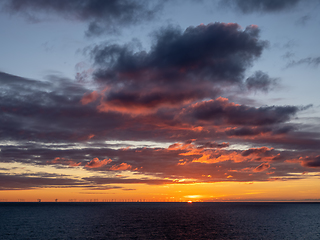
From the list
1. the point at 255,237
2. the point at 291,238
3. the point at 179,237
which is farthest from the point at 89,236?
the point at 291,238

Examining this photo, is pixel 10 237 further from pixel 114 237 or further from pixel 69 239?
pixel 114 237

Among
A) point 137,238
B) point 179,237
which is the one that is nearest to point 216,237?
point 179,237

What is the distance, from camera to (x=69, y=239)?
101 meters

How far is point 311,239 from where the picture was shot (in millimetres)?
105625

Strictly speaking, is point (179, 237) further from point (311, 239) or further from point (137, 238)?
point (311, 239)

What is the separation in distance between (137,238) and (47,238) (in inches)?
1253

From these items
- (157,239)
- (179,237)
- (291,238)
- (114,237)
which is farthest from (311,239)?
(114,237)

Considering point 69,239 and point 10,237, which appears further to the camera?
point 10,237

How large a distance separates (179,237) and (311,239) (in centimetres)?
4721

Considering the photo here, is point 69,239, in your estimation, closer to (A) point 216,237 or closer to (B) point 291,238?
(A) point 216,237

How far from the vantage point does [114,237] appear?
105000 millimetres

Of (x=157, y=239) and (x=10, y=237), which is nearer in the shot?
(x=157, y=239)

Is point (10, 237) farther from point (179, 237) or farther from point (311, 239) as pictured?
point (311, 239)

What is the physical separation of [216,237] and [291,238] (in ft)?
90.2
